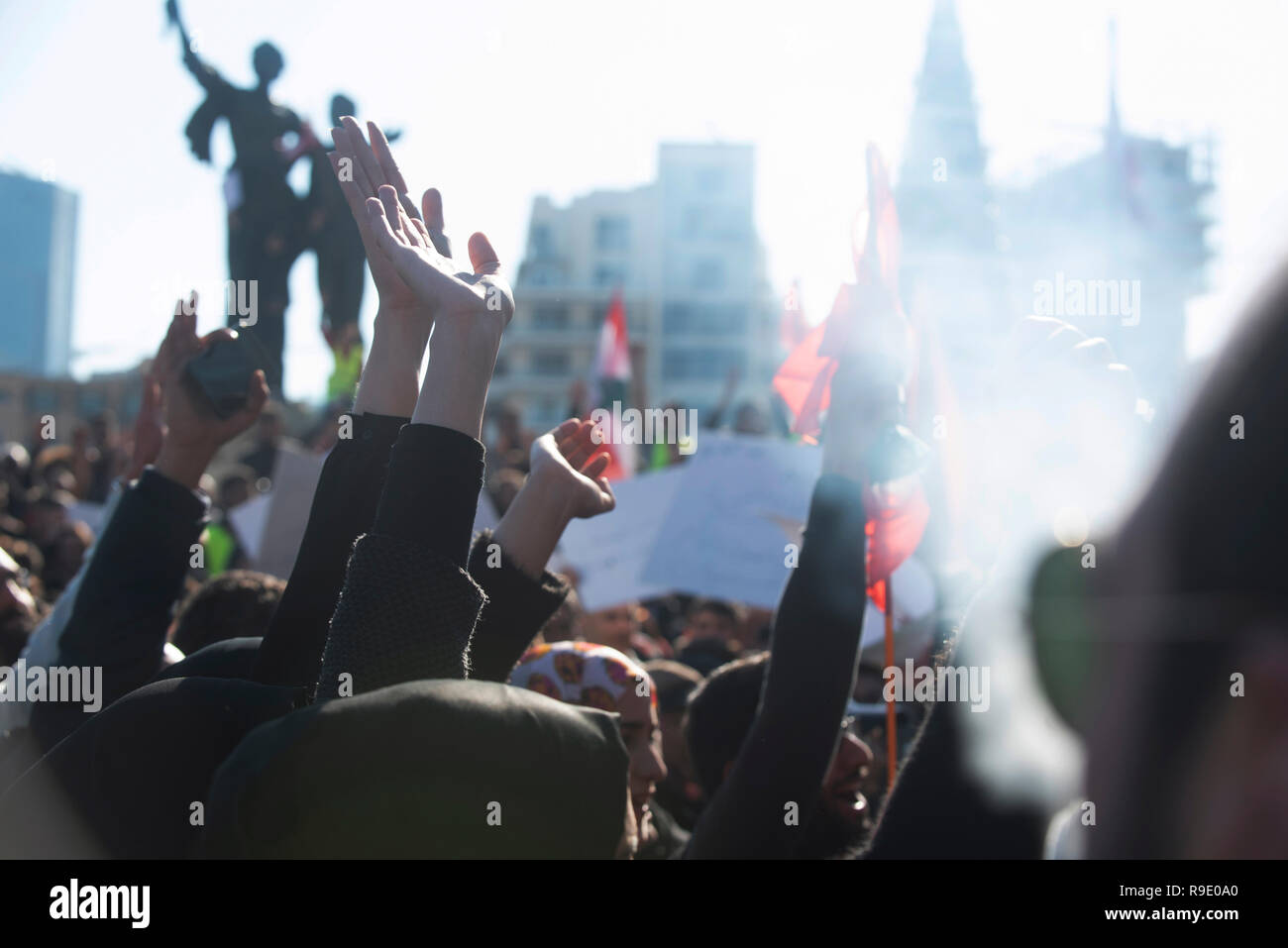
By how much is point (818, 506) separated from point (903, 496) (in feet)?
3.35

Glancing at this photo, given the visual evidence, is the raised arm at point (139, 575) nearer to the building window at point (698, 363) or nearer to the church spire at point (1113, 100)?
the church spire at point (1113, 100)

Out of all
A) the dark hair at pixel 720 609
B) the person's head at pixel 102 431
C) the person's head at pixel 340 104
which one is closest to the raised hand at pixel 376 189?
the person's head at pixel 340 104

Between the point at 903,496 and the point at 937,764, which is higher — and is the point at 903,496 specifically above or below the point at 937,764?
above

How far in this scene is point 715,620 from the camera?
234 inches

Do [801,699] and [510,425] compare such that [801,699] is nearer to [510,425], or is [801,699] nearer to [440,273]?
[440,273]

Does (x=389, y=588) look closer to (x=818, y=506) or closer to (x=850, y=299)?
(x=818, y=506)

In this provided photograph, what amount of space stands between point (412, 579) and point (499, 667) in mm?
612

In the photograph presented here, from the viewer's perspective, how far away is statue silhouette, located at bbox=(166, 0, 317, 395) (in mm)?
3559

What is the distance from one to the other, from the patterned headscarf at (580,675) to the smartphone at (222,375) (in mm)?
754

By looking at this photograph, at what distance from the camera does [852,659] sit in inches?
68.6

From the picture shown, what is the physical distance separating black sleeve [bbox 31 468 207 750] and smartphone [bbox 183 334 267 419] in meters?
0.18

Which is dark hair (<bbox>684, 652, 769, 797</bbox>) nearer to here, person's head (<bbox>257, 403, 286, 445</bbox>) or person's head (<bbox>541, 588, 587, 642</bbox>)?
person's head (<bbox>541, 588, 587, 642</bbox>)

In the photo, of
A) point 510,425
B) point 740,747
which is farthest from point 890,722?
point 510,425

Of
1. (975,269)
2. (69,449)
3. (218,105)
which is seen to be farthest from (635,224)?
(218,105)
